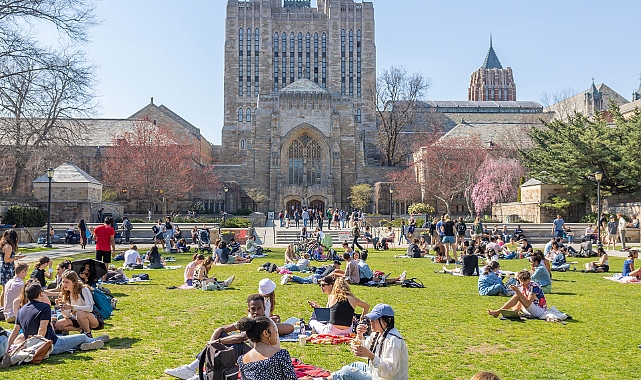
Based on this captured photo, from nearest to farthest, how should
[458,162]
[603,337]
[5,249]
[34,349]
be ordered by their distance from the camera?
1. [34,349]
2. [603,337]
3. [5,249]
4. [458,162]

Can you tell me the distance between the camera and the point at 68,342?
773cm

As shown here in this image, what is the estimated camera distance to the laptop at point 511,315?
10193 mm

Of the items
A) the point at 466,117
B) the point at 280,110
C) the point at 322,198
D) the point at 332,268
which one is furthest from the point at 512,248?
the point at 466,117

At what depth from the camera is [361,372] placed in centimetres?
609

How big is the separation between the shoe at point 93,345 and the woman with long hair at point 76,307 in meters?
0.50

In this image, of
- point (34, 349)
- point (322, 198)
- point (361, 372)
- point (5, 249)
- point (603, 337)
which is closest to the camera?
point (361, 372)

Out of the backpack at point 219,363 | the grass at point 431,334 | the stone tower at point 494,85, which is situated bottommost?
the grass at point 431,334

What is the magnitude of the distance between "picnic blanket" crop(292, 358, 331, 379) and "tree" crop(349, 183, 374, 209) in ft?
174

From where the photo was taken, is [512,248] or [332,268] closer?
[332,268]

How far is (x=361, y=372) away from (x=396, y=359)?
61 cm

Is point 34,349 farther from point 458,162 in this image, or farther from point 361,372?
point 458,162

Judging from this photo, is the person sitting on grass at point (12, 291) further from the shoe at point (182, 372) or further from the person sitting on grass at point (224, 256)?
the person sitting on grass at point (224, 256)

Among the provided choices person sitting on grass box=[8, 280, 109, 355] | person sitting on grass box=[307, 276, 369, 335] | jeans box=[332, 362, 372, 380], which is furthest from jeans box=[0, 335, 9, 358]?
person sitting on grass box=[307, 276, 369, 335]

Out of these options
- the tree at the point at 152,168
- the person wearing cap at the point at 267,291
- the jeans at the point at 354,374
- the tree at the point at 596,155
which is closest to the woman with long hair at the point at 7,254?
the person wearing cap at the point at 267,291
